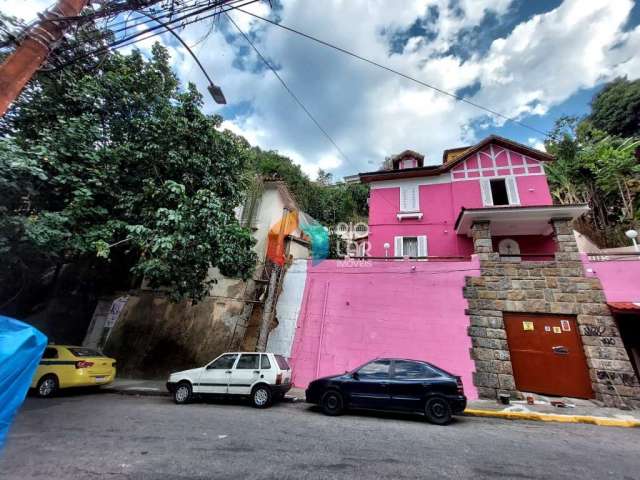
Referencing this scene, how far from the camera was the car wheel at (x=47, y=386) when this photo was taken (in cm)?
827

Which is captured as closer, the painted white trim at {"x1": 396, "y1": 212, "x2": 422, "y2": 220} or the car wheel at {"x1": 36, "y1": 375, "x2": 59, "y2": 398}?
the car wheel at {"x1": 36, "y1": 375, "x2": 59, "y2": 398}

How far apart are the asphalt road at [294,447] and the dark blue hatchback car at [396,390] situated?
1.06 feet

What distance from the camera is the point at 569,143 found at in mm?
19516

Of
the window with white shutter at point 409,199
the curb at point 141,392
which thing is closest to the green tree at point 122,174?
the curb at point 141,392

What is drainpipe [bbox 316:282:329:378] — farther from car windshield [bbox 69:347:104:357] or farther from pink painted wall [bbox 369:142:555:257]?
car windshield [bbox 69:347:104:357]

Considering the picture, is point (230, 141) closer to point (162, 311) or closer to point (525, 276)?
point (162, 311)

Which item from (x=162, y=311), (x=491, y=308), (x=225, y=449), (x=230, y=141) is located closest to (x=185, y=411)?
(x=225, y=449)

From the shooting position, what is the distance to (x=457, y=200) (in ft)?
44.8

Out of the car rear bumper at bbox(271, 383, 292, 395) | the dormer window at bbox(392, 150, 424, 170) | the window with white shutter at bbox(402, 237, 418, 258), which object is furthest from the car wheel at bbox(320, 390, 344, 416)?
the dormer window at bbox(392, 150, 424, 170)

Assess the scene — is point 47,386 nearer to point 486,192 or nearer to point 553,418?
point 553,418

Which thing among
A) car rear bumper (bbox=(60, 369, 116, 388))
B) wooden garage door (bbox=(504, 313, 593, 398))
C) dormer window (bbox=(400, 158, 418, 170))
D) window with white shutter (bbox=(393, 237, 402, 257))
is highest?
dormer window (bbox=(400, 158, 418, 170))

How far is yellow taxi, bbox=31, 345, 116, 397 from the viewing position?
8.31 metres

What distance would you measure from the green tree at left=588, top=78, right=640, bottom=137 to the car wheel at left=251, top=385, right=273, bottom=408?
112 ft

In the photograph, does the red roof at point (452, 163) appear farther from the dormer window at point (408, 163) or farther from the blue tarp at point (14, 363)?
the blue tarp at point (14, 363)
